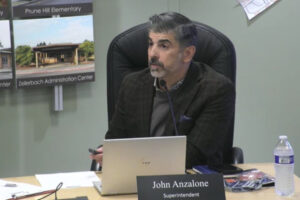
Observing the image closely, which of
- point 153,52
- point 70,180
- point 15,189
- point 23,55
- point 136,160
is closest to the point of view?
point 136,160

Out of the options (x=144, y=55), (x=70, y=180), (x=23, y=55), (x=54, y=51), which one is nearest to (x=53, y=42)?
(x=54, y=51)

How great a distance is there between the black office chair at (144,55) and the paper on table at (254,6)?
3.21 ft

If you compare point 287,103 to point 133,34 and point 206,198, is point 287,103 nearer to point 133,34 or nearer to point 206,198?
point 133,34

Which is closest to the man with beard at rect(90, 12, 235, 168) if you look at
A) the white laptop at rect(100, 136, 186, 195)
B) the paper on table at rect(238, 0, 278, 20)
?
the white laptop at rect(100, 136, 186, 195)

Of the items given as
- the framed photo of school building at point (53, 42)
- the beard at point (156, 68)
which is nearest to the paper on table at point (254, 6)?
the framed photo of school building at point (53, 42)

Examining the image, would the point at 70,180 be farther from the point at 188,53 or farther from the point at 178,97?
the point at 188,53

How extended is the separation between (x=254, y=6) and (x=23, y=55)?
1409mm

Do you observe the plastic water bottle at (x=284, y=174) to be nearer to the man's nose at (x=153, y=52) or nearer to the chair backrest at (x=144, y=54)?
the chair backrest at (x=144, y=54)

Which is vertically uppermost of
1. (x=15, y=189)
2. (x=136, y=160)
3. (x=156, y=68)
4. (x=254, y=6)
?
(x=254, y=6)

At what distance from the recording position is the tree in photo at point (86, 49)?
10.8ft

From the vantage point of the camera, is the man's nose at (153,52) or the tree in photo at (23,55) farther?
the tree in photo at (23,55)

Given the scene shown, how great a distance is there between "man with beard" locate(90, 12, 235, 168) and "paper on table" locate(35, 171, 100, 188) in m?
0.40

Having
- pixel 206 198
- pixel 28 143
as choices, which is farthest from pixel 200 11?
pixel 206 198

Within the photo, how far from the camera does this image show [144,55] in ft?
8.30
